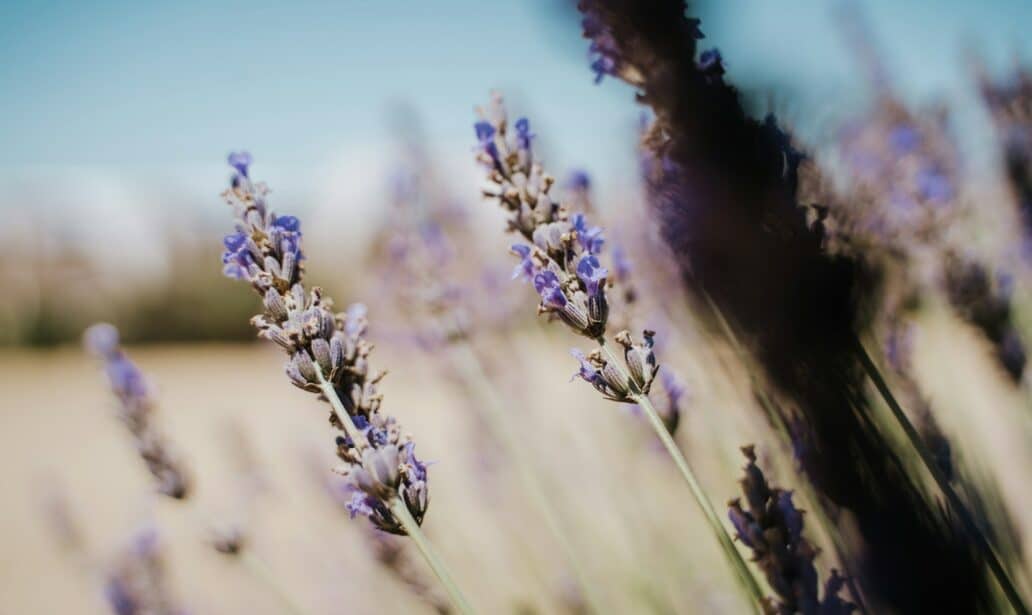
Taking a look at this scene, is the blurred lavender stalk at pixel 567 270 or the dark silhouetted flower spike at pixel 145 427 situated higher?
the dark silhouetted flower spike at pixel 145 427

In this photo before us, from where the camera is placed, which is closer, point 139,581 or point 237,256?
point 237,256

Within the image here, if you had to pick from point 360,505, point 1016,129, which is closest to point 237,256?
point 360,505

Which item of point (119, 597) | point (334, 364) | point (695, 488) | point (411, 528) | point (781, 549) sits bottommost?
point (781, 549)

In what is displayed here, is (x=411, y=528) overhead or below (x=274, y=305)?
below

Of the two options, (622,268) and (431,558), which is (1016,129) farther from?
(431,558)

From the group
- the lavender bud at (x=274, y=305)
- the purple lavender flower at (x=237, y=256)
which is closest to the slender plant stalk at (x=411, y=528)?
the lavender bud at (x=274, y=305)

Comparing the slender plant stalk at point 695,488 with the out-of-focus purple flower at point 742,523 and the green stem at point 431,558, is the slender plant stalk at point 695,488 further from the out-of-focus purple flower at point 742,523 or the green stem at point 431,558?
the green stem at point 431,558

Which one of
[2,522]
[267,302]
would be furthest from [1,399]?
[267,302]

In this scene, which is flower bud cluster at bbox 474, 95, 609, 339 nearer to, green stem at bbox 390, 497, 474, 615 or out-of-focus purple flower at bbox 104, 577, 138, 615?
green stem at bbox 390, 497, 474, 615
